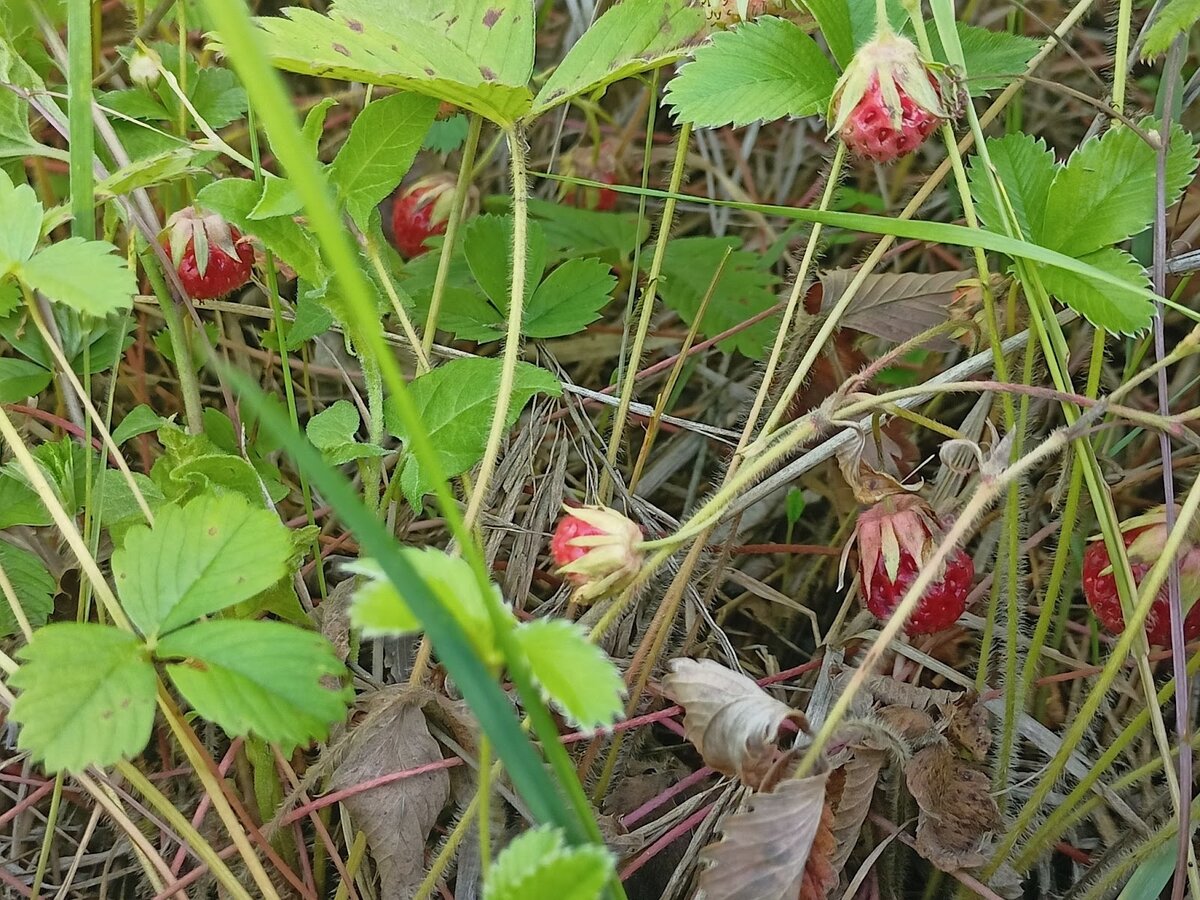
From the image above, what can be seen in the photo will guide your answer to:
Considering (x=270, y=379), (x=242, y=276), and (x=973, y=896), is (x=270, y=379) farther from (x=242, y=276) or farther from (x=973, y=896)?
(x=973, y=896)

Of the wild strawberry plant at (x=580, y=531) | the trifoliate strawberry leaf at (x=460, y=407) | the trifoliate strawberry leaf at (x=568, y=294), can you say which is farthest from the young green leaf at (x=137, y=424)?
the trifoliate strawberry leaf at (x=568, y=294)

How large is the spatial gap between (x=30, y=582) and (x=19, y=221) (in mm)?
322

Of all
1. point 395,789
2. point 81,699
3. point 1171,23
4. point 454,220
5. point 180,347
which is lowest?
point 395,789

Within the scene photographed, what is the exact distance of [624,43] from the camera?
2.73ft

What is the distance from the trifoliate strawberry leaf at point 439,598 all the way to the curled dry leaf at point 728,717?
17 cm

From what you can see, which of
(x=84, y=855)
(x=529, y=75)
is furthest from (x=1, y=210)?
(x=84, y=855)

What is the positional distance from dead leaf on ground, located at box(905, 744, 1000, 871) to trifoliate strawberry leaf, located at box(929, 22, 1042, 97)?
1.81 ft

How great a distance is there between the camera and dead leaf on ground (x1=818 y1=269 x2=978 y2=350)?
3.15ft

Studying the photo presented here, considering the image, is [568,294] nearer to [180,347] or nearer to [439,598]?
[180,347]

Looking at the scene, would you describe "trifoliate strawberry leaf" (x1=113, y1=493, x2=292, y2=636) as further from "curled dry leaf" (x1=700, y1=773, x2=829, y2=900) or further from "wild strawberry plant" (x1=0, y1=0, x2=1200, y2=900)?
"curled dry leaf" (x1=700, y1=773, x2=829, y2=900)

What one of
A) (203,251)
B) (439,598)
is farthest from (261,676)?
(203,251)

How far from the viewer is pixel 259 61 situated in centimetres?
38

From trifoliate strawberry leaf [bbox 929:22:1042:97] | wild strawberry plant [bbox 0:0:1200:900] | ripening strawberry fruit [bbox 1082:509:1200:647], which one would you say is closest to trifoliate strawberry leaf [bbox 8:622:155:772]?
wild strawberry plant [bbox 0:0:1200:900]

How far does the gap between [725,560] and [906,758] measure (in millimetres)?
259
